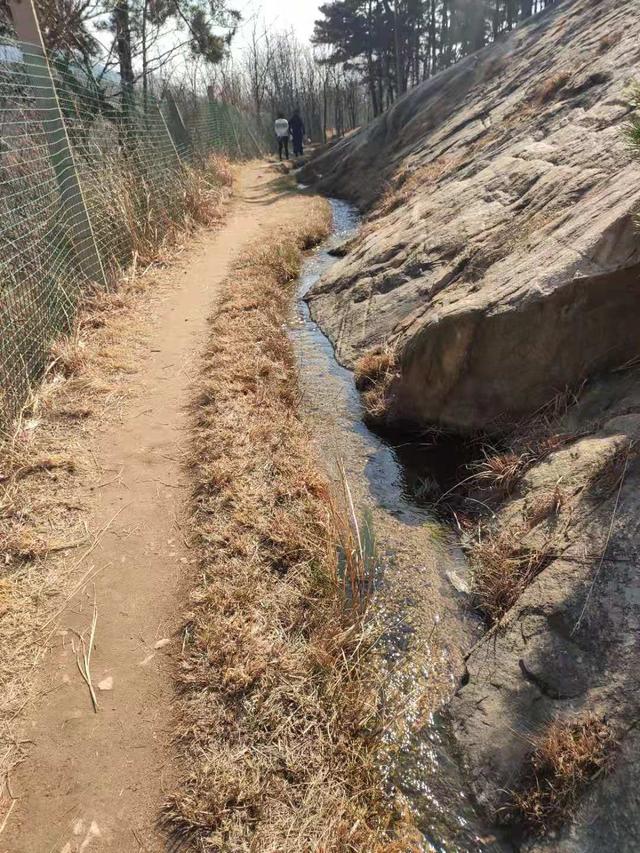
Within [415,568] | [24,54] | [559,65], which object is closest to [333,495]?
[415,568]

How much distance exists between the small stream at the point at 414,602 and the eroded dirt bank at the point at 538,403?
11cm

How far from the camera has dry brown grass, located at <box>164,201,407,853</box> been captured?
6.35 ft

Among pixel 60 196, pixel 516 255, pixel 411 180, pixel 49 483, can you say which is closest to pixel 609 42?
pixel 411 180

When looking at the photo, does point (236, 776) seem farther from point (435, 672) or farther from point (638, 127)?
point (638, 127)

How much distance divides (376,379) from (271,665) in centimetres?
335

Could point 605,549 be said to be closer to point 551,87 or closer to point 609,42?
point 551,87

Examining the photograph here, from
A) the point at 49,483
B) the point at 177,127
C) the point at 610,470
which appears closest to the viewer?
the point at 610,470

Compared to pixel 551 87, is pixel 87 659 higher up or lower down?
lower down

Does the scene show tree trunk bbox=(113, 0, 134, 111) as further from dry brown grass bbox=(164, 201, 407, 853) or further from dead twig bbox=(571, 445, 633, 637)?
dead twig bbox=(571, 445, 633, 637)

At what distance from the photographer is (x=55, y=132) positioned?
530 cm

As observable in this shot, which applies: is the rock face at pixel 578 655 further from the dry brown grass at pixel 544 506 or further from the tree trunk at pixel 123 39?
the tree trunk at pixel 123 39

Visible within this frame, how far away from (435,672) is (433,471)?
1746mm

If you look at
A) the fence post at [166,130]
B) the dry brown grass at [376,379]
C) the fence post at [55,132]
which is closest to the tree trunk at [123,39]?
the fence post at [166,130]

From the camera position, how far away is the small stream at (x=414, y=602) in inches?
84.8
